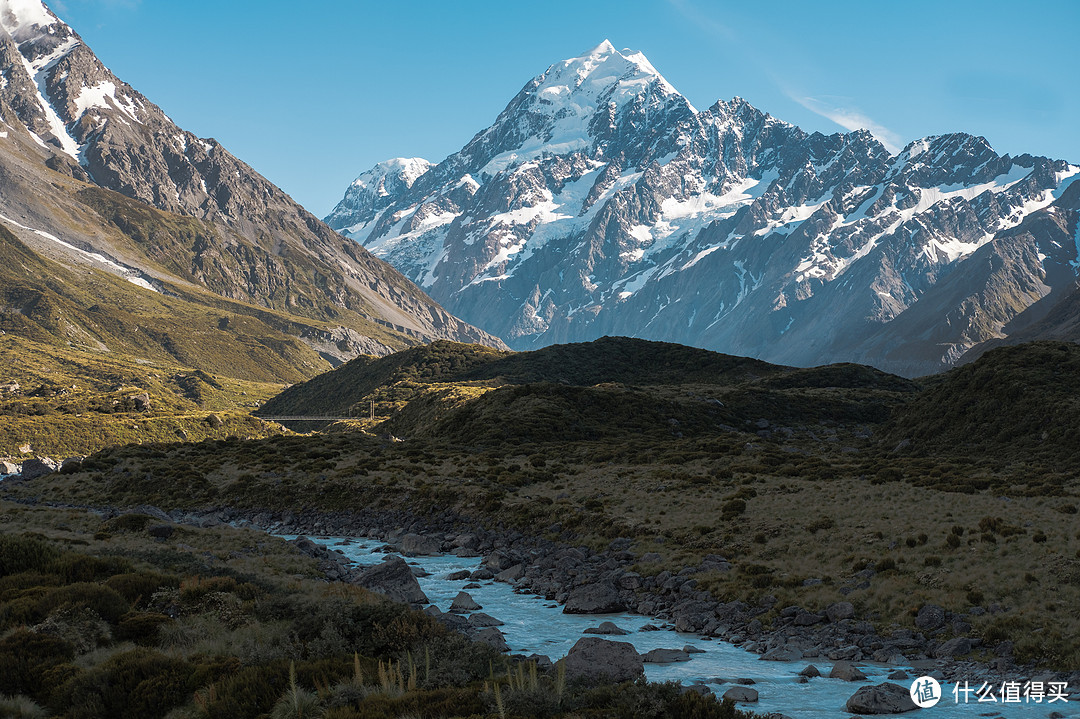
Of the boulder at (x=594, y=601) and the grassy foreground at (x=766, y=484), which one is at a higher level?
the grassy foreground at (x=766, y=484)

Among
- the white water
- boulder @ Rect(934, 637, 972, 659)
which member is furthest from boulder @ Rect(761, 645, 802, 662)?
boulder @ Rect(934, 637, 972, 659)

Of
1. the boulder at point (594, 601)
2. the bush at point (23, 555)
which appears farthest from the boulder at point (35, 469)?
the boulder at point (594, 601)

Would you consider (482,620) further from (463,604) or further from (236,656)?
(236,656)

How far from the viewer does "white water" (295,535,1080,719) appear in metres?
19.7

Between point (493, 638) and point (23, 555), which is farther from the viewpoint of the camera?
point (23, 555)

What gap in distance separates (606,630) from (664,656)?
14.0 feet

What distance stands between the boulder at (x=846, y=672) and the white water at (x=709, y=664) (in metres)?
0.28

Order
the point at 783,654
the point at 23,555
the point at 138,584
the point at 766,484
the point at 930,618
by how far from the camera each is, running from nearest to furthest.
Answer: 1. the point at 783,654
2. the point at 138,584
3. the point at 930,618
4. the point at 23,555
5. the point at 766,484

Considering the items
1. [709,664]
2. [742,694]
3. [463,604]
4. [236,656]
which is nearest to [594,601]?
[463,604]

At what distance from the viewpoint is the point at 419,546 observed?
50625 millimetres

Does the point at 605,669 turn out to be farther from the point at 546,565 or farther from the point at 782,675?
the point at 546,565

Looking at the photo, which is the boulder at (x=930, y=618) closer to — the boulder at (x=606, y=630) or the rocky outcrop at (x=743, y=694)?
the rocky outcrop at (x=743, y=694)

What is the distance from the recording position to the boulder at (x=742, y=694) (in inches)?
798

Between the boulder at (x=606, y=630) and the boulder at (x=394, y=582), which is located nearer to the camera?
the boulder at (x=606, y=630)
